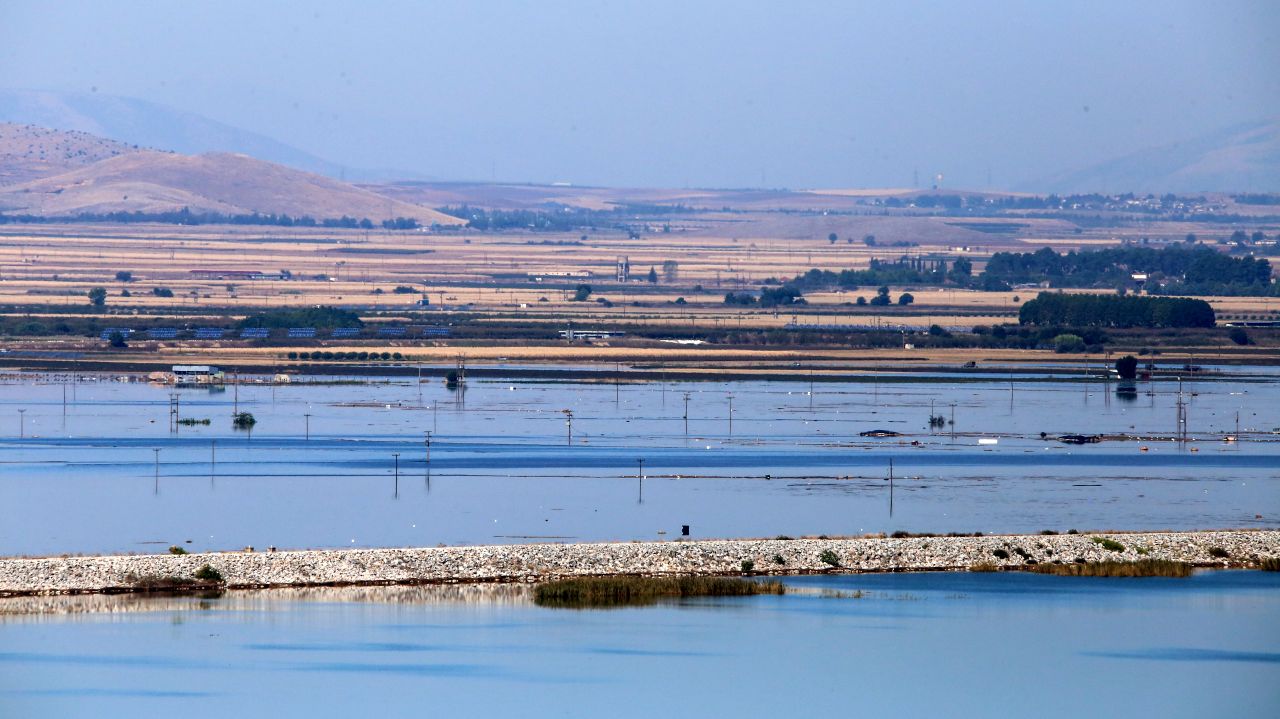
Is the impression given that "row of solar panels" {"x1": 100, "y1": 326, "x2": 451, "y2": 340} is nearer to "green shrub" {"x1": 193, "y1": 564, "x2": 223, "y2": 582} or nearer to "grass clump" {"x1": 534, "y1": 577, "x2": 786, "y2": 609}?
"green shrub" {"x1": 193, "y1": 564, "x2": 223, "y2": 582}

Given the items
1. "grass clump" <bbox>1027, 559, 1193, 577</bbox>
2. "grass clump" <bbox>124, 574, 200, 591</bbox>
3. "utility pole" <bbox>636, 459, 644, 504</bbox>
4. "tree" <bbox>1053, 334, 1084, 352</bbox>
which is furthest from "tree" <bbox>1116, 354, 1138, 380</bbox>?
"grass clump" <bbox>124, 574, 200, 591</bbox>

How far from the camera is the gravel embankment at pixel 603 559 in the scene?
91.1ft

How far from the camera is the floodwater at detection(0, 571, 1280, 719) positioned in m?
23.9

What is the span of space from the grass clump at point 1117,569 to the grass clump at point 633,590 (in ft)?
15.8

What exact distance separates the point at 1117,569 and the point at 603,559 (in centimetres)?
841

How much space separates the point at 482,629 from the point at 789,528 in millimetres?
8633

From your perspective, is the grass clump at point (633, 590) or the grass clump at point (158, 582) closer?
the grass clump at point (158, 582)

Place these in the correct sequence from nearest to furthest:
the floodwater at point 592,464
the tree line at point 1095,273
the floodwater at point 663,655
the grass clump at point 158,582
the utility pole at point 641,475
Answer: the floodwater at point 663,655 < the grass clump at point 158,582 < the floodwater at point 592,464 < the utility pole at point 641,475 < the tree line at point 1095,273

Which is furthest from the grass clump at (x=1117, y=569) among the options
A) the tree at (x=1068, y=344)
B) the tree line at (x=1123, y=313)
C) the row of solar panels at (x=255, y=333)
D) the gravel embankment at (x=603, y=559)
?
the tree line at (x=1123, y=313)

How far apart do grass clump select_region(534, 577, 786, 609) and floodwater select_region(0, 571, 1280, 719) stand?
30 cm

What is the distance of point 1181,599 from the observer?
96.5 ft

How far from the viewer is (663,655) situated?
85.5 ft

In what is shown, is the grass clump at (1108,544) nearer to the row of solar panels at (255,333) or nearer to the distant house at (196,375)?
the distant house at (196,375)

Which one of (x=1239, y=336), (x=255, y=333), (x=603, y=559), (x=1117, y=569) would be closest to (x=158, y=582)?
(x=603, y=559)
